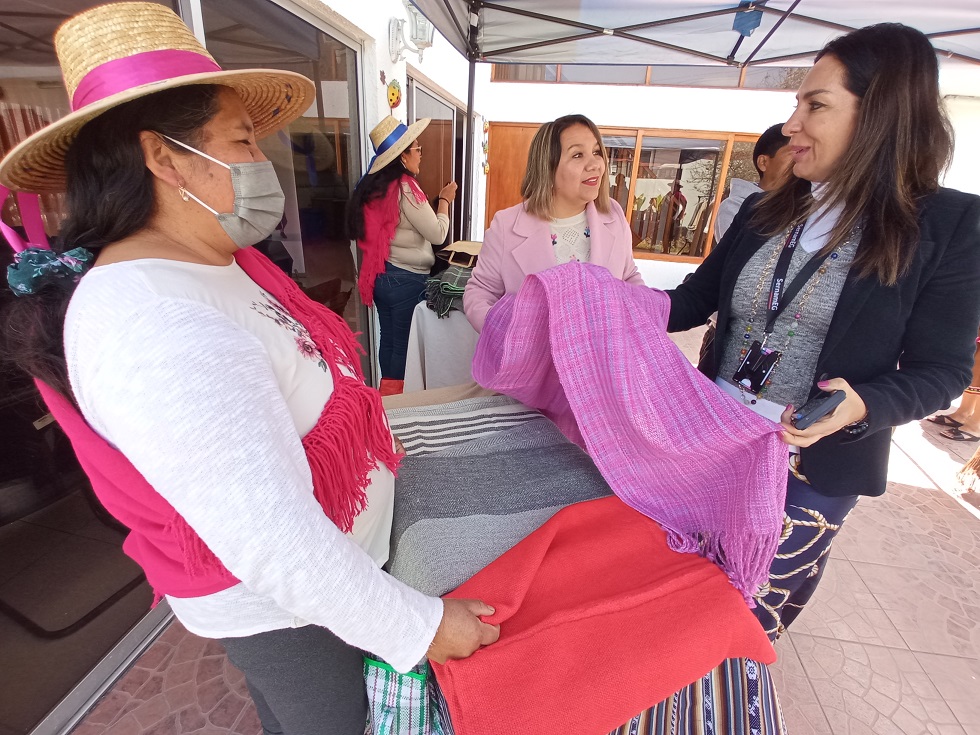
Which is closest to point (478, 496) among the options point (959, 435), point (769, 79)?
point (959, 435)

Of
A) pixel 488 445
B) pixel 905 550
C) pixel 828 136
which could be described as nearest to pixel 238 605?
pixel 488 445

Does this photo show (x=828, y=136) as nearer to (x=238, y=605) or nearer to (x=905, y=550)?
(x=238, y=605)

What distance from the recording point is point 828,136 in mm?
947

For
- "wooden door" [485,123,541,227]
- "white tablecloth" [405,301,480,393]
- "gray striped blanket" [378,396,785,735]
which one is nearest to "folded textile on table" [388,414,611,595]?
"gray striped blanket" [378,396,785,735]

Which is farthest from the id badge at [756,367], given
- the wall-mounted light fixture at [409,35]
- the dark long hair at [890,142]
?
the wall-mounted light fixture at [409,35]

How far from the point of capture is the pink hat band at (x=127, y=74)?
607 millimetres

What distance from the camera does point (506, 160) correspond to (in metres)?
6.61

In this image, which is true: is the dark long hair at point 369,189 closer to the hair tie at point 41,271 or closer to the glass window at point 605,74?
the hair tie at point 41,271

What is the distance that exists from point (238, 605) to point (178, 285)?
47 centimetres

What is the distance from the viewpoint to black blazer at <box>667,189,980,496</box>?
878 mm

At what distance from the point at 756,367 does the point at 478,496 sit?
690 mm

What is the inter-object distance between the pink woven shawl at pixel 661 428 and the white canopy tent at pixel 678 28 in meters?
1.78

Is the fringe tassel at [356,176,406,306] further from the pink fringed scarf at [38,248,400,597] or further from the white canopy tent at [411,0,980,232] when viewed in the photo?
the pink fringed scarf at [38,248,400,597]

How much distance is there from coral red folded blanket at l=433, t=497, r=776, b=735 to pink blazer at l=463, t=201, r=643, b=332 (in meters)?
0.99
